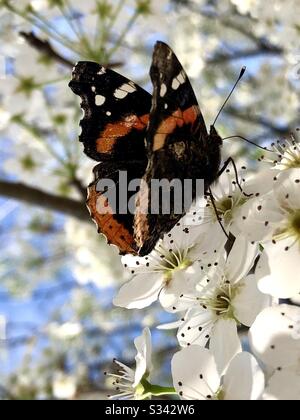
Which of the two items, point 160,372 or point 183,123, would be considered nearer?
point 183,123

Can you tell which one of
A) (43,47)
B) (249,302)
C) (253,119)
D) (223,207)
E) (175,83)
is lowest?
(249,302)

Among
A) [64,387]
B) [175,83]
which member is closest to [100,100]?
[175,83]

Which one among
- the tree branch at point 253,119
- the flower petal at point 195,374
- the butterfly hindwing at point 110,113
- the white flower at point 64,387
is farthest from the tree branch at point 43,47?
the tree branch at point 253,119

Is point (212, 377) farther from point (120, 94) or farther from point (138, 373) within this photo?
point (120, 94)
